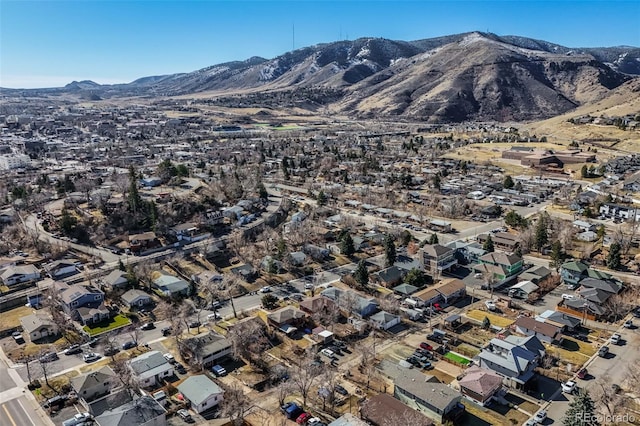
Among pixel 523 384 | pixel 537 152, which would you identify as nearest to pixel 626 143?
pixel 537 152

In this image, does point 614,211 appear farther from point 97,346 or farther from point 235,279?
point 97,346

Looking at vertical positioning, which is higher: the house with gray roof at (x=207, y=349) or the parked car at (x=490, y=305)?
the house with gray roof at (x=207, y=349)

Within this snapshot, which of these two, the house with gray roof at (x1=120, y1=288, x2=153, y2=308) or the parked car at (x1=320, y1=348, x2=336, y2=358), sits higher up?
the house with gray roof at (x1=120, y1=288, x2=153, y2=308)

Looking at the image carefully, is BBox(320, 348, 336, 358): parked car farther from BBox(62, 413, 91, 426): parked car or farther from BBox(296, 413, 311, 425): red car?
BBox(62, 413, 91, 426): parked car

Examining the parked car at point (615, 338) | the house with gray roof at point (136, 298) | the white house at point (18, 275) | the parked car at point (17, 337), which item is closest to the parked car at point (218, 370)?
the house with gray roof at point (136, 298)

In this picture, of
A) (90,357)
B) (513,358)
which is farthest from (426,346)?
(90,357)

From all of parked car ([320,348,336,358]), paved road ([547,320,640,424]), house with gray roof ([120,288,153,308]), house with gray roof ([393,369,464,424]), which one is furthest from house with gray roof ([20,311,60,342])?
paved road ([547,320,640,424])
